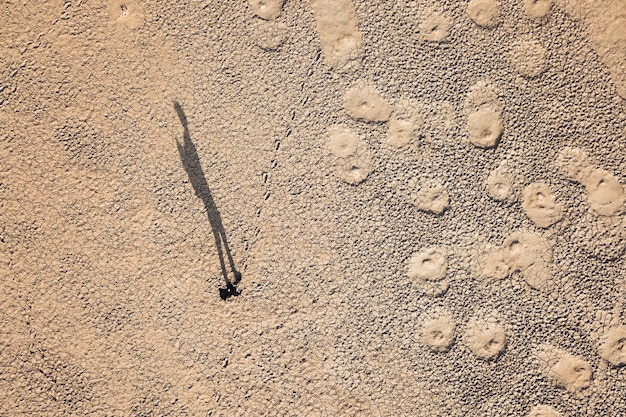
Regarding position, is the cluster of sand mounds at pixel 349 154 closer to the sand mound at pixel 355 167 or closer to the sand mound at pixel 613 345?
the sand mound at pixel 355 167

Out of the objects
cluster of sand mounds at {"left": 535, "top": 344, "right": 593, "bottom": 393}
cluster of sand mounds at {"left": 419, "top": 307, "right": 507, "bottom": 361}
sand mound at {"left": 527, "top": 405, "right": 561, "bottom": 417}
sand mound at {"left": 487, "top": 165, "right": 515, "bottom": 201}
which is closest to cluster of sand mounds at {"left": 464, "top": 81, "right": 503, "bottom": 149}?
sand mound at {"left": 487, "top": 165, "right": 515, "bottom": 201}

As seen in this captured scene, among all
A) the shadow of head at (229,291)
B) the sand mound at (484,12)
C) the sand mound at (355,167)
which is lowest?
the shadow of head at (229,291)

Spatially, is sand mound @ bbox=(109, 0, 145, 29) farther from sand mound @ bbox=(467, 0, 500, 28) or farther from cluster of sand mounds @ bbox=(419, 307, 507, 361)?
cluster of sand mounds @ bbox=(419, 307, 507, 361)

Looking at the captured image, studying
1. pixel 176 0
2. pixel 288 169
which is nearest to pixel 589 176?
pixel 288 169

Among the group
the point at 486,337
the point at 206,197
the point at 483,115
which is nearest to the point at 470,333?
the point at 486,337

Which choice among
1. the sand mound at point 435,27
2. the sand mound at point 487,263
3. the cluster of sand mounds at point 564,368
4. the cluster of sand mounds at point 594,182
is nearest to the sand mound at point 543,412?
the cluster of sand mounds at point 564,368

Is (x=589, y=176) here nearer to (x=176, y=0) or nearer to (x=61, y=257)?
(x=176, y=0)
